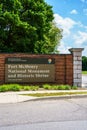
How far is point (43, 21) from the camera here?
34.8 m

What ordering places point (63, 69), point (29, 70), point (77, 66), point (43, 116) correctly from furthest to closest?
point (77, 66) → point (63, 69) → point (29, 70) → point (43, 116)

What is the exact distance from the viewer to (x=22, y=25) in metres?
32.5

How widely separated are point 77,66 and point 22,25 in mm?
11046

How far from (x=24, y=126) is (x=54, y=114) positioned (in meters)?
2.24

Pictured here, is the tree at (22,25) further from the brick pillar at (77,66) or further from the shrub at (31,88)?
the shrub at (31,88)

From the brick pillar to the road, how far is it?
7.87 metres

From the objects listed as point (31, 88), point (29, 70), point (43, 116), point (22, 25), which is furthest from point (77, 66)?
point (43, 116)

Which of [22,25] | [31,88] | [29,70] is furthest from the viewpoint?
[22,25]

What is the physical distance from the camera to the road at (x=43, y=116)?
31.9 ft

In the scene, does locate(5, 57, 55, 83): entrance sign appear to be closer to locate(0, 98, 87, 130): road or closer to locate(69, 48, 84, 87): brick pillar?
locate(69, 48, 84, 87): brick pillar

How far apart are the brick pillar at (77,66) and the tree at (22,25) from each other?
1058cm

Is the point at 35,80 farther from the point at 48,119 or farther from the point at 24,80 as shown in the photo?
the point at 48,119

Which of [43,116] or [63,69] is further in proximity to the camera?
[63,69]

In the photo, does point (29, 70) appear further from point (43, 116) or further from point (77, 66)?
point (43, 116)
